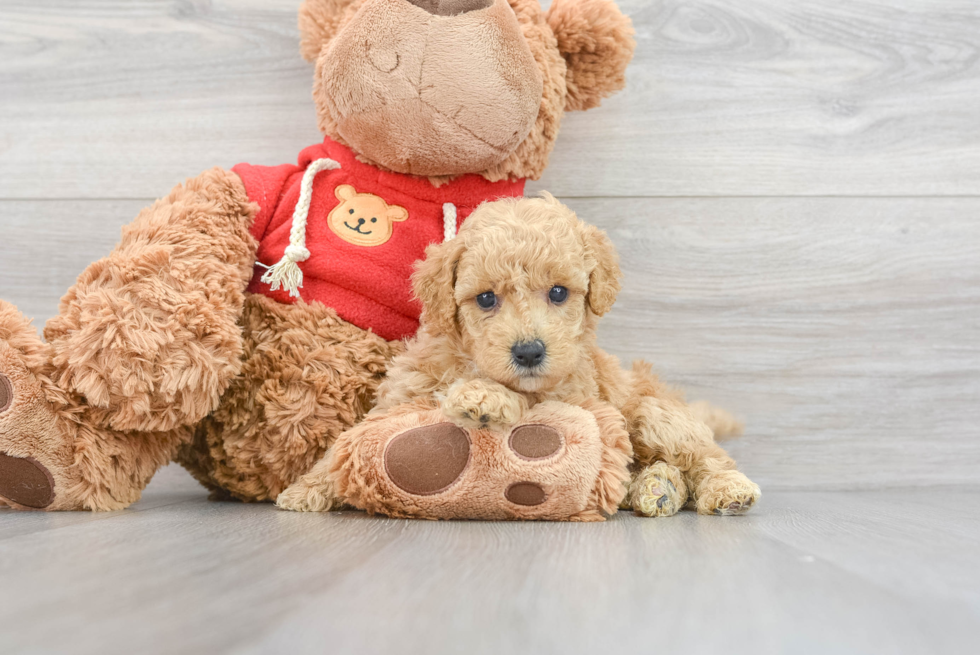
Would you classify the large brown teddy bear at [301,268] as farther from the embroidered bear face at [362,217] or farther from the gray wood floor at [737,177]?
the gray wood floor at [737,177]

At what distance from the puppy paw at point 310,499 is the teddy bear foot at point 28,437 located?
0.25 meters

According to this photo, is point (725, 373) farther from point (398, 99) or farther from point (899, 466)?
point (398, 99)

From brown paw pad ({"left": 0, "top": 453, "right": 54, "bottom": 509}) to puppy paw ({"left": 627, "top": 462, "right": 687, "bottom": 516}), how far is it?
0.68 meters

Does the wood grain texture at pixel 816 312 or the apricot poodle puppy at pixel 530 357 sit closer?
the apricot poodle puppy at pixel 530 357

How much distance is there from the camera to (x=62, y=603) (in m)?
0.49

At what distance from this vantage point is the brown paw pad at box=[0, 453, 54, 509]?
33.4 inches

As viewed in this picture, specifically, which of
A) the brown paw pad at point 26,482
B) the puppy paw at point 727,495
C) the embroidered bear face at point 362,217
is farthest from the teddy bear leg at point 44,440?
the puppy paw at point 727,495

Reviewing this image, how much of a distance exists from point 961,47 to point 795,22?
281 mm

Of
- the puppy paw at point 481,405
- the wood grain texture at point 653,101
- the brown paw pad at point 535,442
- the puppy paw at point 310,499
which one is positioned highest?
the wood grain texture at point 653,101

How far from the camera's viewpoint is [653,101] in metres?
1.27

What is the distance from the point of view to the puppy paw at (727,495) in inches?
35.0

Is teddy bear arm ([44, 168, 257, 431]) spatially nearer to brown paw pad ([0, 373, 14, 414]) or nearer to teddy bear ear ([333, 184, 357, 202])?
brown paw pad ([0, 373, 14, 414])

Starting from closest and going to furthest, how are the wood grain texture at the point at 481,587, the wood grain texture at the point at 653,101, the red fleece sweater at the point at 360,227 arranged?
the wood grain texture at the point at 481,587
the red fleece sweater at the point at 360,227
the wood grain texture at the point at 653,101

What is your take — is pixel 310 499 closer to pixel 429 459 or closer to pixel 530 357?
pixel 429 459
